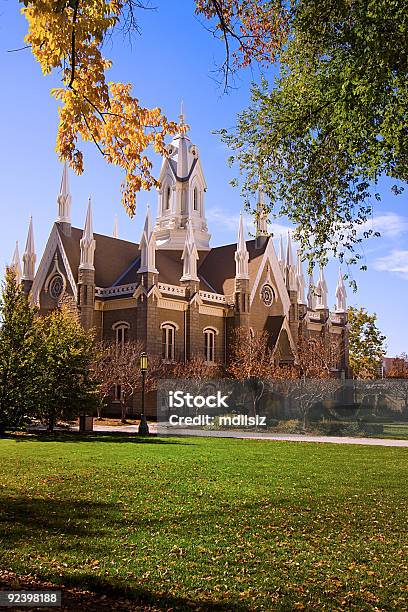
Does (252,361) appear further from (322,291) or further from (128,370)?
(322,291)

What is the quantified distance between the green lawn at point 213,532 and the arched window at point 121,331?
2641 cm

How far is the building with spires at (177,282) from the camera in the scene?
41.2 metres

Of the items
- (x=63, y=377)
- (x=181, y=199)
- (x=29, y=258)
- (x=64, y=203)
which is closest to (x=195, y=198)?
(x=181, y=199)

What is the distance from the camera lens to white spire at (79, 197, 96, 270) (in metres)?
41.8

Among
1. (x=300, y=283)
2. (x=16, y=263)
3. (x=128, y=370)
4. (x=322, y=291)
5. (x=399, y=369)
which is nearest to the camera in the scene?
(x=128, y=370)

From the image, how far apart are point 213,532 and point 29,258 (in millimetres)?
42605

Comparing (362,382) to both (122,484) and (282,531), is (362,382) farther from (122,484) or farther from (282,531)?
(282,531)

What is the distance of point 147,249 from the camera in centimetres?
4034

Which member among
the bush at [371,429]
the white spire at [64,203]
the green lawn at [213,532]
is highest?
the white spire at [64,203]

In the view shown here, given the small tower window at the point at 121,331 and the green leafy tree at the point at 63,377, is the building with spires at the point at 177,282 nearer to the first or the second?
the small tower window at the point at 121,331

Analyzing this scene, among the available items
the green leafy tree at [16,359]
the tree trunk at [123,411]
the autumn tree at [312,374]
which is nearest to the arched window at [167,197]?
the autumn tree at [312,374]

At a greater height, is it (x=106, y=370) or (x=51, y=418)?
(x=106, y=370)

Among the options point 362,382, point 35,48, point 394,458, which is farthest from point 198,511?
point 362,382

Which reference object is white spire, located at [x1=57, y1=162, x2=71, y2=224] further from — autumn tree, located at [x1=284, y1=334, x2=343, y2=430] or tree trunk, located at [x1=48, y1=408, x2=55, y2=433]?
tree trunk, located at [x1=48, y1=408, x2=55, y2=433]
